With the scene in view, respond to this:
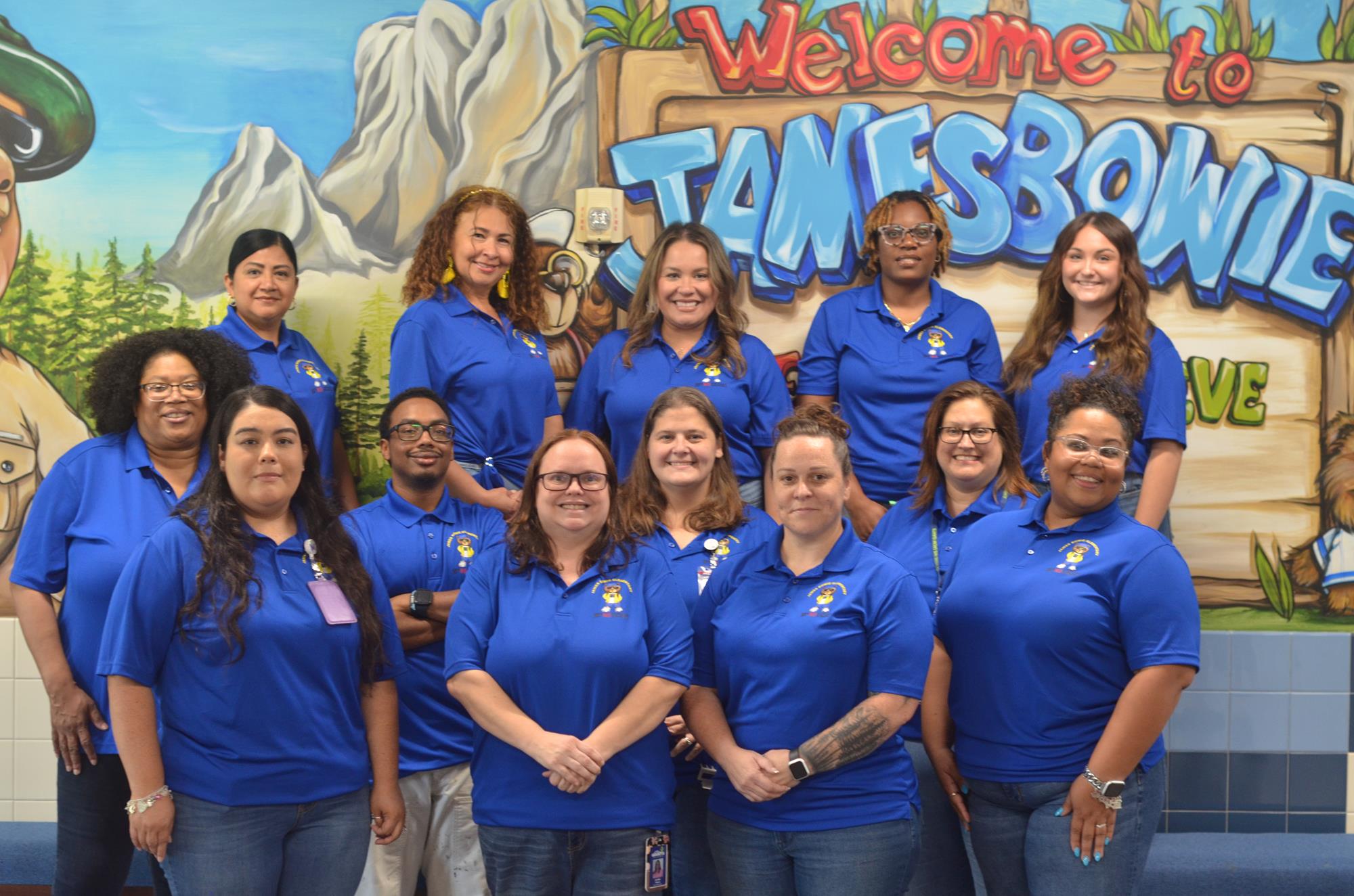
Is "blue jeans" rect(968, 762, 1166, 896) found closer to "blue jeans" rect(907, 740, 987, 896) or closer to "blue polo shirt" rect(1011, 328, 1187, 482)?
"blue jeans" rect(907, 740, 987, 896)

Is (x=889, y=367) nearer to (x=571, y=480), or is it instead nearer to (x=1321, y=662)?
(x=571, y=480)

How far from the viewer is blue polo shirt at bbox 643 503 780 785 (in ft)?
10.0

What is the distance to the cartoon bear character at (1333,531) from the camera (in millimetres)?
4637

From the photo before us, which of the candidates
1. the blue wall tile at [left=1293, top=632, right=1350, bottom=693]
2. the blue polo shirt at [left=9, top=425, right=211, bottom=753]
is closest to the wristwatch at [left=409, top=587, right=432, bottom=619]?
the blue polo shirt at [left=9, top=425, right=211, bottom=753]

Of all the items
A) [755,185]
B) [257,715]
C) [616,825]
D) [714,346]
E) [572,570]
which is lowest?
[616,825]

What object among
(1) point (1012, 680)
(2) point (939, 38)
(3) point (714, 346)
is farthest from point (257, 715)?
(2) point (939, 38)

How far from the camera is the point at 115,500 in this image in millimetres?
3143

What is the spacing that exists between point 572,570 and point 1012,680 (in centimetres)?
102

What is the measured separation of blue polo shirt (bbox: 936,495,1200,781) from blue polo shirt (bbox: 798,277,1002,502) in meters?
1.27

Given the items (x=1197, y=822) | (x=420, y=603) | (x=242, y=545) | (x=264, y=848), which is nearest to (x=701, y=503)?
(x=420, y=603)

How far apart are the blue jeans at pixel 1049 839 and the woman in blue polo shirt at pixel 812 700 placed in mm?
182

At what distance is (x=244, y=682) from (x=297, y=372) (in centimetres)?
188

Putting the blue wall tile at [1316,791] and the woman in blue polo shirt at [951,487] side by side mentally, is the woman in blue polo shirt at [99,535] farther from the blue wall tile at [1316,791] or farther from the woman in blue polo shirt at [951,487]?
the blue wall tile at [1316,791]

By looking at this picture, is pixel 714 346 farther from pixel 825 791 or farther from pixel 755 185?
pixel 825 791
